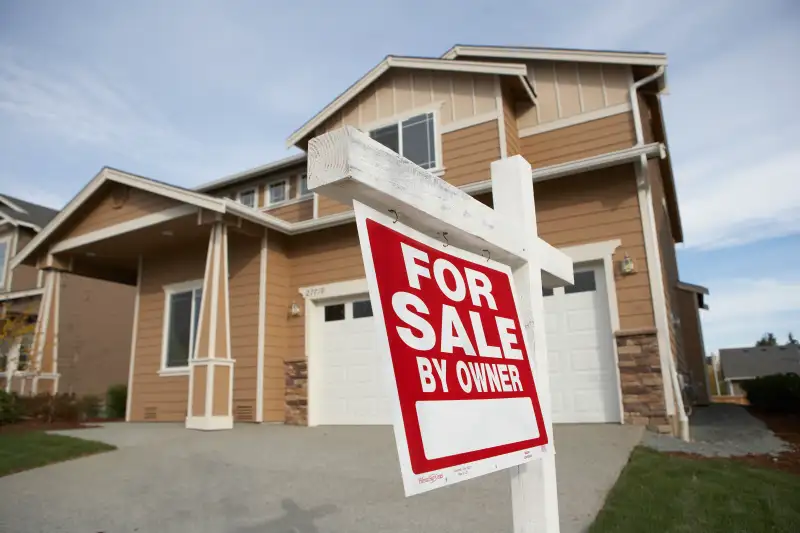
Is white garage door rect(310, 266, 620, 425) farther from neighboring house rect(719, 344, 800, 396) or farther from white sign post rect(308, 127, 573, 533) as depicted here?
neighboring house rect(719, 344, 800, 396)

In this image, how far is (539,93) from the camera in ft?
34.3

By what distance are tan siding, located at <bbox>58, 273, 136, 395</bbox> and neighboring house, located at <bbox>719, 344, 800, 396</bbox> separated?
3302 centimetres

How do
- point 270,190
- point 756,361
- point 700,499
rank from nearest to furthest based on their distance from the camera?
point 700,499, point 270,190, point 756,361

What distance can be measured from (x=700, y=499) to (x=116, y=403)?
44.6ft

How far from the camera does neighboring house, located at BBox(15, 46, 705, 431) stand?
7.96 m

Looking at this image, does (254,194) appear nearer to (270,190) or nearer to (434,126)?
(270,190)

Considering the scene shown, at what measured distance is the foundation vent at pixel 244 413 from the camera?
1010 centimetres

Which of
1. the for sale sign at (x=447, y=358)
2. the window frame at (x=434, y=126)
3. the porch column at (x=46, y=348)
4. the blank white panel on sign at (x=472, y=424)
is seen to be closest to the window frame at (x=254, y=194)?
the window frame at (x=434, y=126)

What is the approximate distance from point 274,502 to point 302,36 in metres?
6.54

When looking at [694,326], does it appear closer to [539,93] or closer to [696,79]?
[696,79]

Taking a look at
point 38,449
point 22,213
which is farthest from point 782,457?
point 22,213

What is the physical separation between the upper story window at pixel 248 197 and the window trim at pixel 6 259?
32.5 feet

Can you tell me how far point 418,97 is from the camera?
10.9 meters

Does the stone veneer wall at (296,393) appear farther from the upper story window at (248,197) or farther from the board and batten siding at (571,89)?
the board and batten siding at (571,89)
